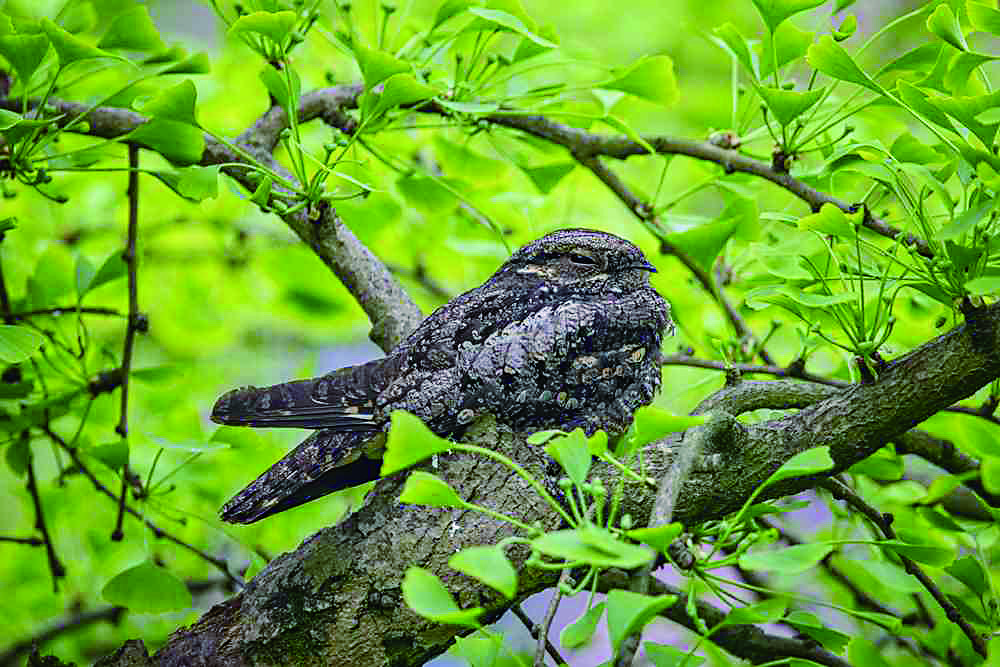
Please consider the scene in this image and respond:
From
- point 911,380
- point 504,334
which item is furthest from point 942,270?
point 504,334

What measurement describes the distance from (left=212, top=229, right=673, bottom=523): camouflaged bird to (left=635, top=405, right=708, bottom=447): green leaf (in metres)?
0.37

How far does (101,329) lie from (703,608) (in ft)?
6.30

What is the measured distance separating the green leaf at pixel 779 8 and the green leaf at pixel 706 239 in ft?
0.88

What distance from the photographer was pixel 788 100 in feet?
3.80

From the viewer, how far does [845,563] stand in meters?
1.77

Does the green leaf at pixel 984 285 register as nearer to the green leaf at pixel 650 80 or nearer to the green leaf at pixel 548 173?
the green leaf at pixel 650 80

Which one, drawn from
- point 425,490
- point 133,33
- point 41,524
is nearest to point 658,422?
point 425,490

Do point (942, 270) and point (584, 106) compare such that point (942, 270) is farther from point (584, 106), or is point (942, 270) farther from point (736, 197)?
point (584, 106)

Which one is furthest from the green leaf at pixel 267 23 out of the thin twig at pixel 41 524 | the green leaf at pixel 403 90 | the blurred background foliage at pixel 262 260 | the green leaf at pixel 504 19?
the thin twig at pixel 41 524

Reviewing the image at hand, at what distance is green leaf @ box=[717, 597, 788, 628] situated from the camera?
82 centimetres

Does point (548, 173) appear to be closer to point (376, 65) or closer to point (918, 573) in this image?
point (376, 65)

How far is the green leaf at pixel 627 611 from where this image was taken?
0.69m

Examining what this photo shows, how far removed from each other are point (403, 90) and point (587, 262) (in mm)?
369

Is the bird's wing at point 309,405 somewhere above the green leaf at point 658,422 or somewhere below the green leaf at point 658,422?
above
